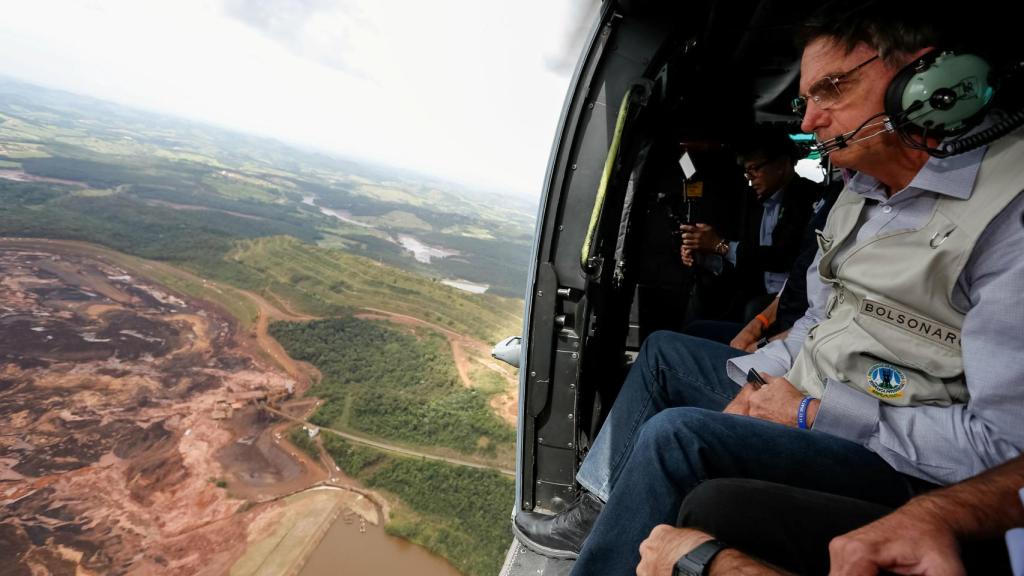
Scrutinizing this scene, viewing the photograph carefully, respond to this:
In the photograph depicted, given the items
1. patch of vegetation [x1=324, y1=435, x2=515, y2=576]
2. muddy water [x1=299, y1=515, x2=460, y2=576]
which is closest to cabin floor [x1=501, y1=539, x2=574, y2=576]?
patch of vegetation [x1=324, y1=435, x2=515, y2=576]

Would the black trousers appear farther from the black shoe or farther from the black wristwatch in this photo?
the black shoe

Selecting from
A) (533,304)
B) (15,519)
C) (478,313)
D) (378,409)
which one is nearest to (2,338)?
(15,519)

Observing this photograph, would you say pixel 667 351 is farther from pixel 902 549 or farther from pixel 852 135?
pixel 902 549

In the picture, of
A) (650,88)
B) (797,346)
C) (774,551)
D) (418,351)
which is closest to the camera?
(774,551)

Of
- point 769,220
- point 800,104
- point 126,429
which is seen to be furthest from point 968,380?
point 126,429

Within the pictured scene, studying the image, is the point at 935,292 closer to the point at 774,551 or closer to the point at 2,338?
the point at 774,551

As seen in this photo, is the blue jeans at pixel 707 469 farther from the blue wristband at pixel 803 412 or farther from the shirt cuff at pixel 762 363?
the shirt cuff at pixel 762 363

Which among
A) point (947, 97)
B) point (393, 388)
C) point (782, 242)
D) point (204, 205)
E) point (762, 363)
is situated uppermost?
point (947, 97)
